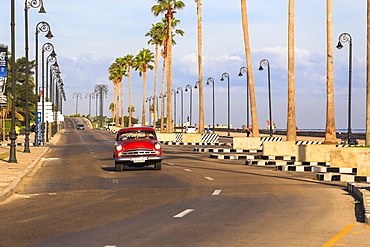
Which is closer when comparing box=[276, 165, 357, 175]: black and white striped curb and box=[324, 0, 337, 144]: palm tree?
box=[276, 165, 357, 175]: black and white striped curb

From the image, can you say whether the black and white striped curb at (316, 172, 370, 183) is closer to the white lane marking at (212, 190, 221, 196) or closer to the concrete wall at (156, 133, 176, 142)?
the white lane marking at (212, 190, 221, 196)

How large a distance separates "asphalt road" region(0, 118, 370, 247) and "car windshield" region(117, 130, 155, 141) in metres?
5.25

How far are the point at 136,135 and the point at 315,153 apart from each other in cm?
868

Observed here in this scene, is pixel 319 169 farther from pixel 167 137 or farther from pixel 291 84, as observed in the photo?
pixel 167 137

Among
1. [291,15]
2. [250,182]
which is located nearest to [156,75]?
[291,15]

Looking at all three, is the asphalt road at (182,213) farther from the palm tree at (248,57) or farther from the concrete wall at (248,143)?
the palm tree at (248,57)

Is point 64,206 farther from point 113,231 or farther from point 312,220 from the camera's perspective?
point 312,220

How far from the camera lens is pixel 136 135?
29.9m

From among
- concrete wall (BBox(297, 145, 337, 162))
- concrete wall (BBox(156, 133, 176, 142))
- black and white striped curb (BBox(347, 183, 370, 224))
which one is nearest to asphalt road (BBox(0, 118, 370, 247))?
black and white striped curb (BBox(347, 183, 370, 224))

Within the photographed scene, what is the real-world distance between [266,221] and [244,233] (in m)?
1.64

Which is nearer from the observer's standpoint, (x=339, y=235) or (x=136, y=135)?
(x=339, y=235)

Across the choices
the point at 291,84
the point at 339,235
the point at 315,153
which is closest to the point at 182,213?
the point at 339,235

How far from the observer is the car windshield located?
29781 mm

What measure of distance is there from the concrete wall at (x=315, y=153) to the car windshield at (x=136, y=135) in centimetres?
775
